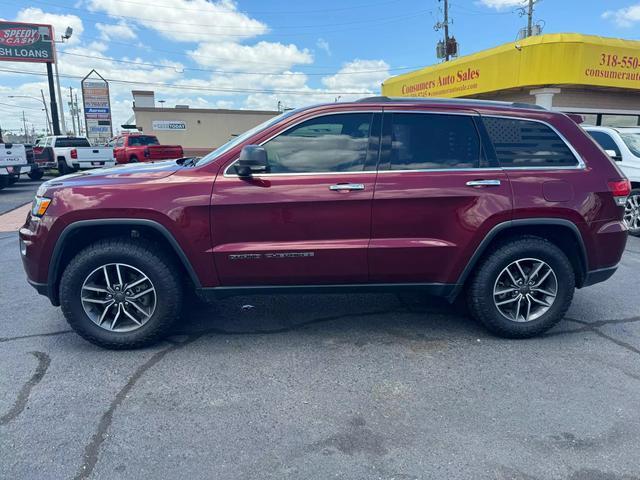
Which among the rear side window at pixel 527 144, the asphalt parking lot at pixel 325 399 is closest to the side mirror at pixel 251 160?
the asphalt parking lot at pixel 325 399

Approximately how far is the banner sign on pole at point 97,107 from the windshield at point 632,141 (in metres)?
39.2

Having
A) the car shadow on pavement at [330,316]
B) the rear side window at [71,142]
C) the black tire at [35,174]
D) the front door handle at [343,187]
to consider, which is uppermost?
the rear side window at [71,142]

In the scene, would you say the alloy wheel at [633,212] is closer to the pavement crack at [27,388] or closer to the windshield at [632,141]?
the windshield at [632,141]

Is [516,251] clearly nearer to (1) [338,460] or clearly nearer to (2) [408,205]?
(2) [408,205]

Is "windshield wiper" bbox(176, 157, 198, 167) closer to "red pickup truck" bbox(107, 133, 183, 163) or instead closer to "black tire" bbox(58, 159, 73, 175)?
"red pickup truck" bbox(107, 133, 183, 163)

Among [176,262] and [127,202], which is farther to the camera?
[176,262]

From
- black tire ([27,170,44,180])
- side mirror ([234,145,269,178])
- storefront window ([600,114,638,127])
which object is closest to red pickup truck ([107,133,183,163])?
black tire ([27,170,44,180])

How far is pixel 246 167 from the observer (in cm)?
344

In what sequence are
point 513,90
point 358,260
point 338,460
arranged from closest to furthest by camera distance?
point 338,460
point 358,260
point 513,90

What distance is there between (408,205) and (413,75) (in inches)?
691

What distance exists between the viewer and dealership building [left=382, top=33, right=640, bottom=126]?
12844 millimetres

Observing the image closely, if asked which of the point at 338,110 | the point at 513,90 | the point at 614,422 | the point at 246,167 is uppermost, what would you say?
the point at 513,90

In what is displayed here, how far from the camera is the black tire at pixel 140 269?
354cm

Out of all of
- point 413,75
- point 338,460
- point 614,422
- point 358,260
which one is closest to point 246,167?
point 358,260
